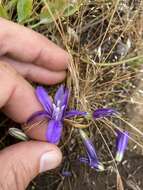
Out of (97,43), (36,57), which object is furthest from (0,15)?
(97,43)

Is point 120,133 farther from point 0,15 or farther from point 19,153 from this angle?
point 0,15

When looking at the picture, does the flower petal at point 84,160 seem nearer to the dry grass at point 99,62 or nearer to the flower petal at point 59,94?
the dry grass at point 99,62

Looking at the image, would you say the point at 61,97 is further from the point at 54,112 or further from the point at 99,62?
the point at 99,62

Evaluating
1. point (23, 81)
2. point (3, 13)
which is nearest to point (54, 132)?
point (23, 81)

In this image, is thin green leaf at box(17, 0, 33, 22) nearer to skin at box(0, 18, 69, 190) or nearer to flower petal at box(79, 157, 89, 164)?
skin at box(0, 18, 69, 190)

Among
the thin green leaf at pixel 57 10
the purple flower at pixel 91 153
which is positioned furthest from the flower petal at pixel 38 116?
the thin green leaf at pixel 57 10

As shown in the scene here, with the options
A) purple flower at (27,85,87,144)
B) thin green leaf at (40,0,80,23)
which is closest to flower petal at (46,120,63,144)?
purple flower at (27,85,87,144)
